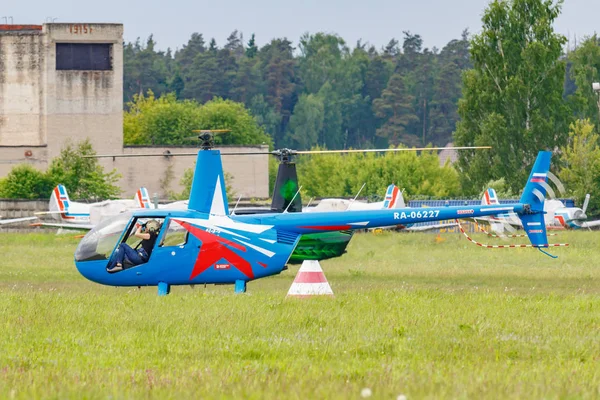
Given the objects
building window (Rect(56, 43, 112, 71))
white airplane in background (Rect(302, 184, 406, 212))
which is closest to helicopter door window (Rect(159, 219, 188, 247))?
white airplane in background (Rect(302, 184, 406, 212))

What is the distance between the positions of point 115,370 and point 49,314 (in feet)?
14.7

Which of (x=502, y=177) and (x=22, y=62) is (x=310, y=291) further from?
(x=22, y=62)

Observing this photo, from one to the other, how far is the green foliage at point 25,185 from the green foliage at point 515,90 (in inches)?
999

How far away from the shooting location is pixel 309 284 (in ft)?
55.7

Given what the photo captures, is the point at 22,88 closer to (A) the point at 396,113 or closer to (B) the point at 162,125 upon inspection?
(B) the point at 162,125

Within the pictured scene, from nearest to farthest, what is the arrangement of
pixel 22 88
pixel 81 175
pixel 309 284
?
pixel 309 284
pixel 81 175
pixel 22 88

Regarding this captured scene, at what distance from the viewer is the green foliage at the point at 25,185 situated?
2594 inches

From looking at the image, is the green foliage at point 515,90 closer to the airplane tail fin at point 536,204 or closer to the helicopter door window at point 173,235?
the airplane tail fin at point 536,204

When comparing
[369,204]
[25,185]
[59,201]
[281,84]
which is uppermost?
[281,84]

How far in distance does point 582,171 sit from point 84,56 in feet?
103

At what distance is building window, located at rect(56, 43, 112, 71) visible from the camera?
244 ft

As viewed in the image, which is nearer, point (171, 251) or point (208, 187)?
point (171, 251)

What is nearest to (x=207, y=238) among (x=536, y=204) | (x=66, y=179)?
(x=536, y=204)

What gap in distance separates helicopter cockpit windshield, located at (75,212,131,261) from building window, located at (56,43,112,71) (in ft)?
187
